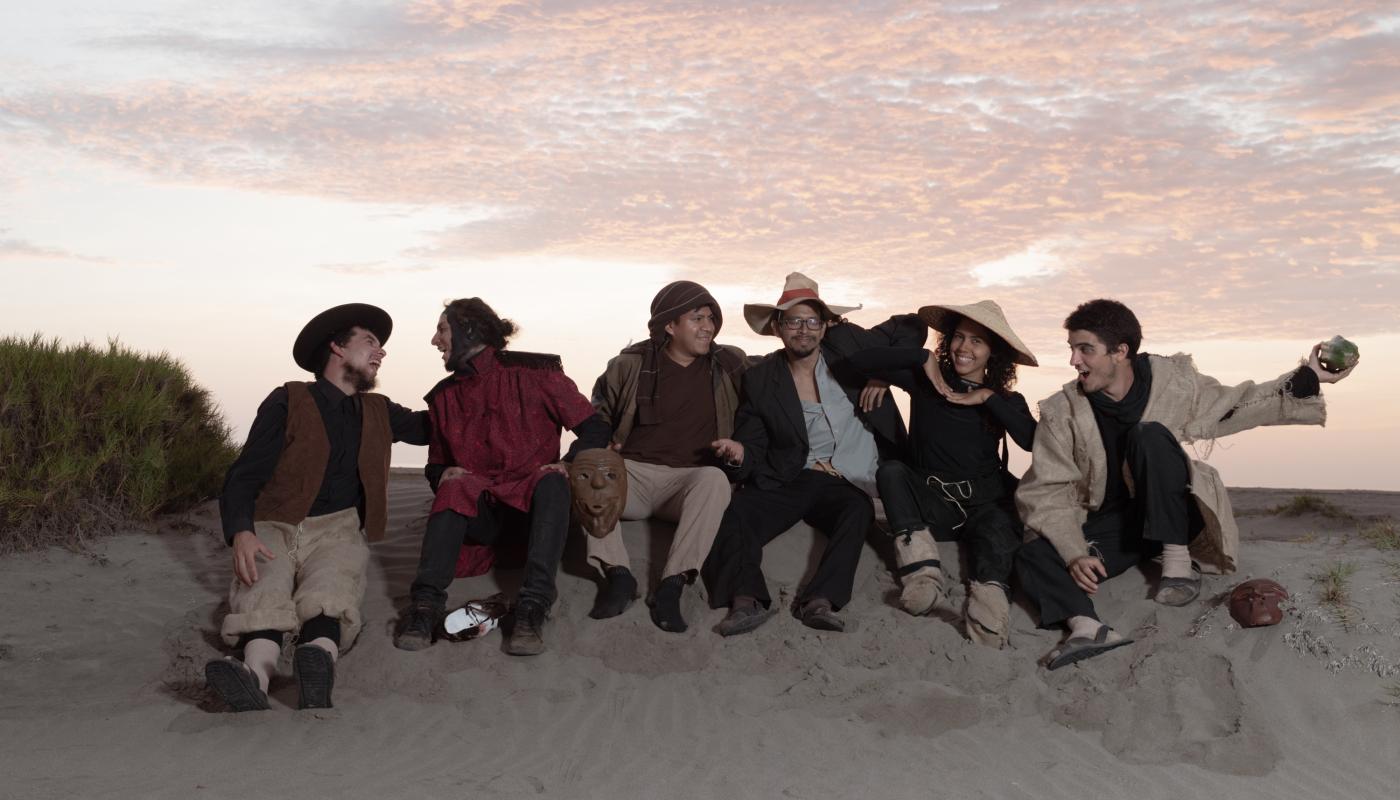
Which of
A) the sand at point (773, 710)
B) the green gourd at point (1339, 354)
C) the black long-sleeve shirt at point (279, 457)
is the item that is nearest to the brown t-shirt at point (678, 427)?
the sand at point (773, 710)

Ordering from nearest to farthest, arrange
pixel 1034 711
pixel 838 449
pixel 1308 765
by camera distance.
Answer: pixel 1308 765 → pixel 1034 711 → pixel 838 449

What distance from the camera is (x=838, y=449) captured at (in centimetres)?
734

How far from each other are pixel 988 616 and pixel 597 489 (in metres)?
2.23

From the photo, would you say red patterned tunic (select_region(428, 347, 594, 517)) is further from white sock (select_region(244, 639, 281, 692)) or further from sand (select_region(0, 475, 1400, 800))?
white sock (select_region(244, 639, 281, 692))

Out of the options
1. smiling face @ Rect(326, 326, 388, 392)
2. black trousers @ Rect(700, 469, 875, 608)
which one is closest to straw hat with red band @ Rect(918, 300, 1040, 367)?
black trousers @ Rect(700, 469, 875, 608)

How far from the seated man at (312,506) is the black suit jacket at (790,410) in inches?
78.6

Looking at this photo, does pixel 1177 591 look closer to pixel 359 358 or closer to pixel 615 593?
pixel 615 593

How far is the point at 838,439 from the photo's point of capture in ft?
24.0

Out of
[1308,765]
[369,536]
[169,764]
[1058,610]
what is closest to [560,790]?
[169,764]

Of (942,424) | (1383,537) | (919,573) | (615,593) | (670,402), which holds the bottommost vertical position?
(615,593)

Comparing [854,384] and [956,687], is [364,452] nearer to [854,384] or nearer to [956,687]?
[854,384]

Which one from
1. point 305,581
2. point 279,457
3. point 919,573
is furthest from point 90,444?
point 919,573

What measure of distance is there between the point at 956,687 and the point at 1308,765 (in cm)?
159

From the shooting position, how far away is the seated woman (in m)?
6.73
